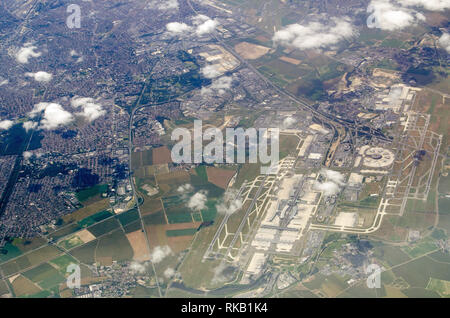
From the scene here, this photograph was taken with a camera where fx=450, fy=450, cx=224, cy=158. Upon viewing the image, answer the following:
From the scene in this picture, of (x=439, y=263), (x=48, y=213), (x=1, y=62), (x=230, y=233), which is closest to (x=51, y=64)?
(x=1, y=62)

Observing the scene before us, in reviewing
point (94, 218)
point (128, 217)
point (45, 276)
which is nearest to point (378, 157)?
point (128, 217)

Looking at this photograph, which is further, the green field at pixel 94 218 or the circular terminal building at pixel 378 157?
the circular terminal building at pixel 378 157

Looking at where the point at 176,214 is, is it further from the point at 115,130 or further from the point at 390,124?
the point at 390,124

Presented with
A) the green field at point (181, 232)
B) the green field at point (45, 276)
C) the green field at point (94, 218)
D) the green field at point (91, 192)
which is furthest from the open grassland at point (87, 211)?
the green field at point (181, 232)

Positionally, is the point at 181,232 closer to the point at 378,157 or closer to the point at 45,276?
the point at 45,276

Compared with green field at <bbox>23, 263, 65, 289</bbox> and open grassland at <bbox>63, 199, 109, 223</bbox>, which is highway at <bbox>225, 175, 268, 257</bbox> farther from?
green field at <bbox>23, 263, 65, 289</bbox>

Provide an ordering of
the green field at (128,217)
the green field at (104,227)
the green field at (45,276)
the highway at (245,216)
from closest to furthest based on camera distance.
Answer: the green field at (45,276)
the highway at (245,216)
the green field at (104,227)
the green field at (128,217)

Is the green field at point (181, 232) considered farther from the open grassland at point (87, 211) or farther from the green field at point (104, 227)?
the open grassland at point (87, 211)

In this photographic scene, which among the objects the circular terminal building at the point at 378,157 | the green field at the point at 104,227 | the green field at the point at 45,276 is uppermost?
the circular terminal building at the point at 378,157
